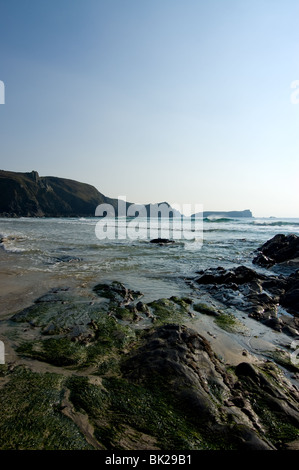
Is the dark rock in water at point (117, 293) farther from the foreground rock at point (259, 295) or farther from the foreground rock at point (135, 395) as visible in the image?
the foreground rock at point (259, 295)

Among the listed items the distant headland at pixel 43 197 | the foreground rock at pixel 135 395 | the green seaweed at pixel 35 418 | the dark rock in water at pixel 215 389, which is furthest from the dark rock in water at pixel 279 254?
the distant headland at pixel 43 197

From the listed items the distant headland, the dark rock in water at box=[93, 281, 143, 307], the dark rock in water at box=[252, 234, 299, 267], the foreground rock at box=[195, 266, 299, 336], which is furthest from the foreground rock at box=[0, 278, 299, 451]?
the distant headland

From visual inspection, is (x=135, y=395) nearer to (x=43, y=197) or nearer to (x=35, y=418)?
(x=35, y=418)

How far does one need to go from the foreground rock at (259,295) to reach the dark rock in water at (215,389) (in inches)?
112

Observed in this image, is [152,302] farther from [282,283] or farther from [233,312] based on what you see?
[282,283]

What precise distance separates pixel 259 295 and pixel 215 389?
5897 millimetres

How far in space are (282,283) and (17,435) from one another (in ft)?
33.1

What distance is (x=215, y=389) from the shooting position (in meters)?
3.24

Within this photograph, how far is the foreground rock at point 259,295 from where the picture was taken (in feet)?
21.4

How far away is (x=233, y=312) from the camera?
23.4 ft

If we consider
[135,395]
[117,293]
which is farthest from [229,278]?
[135,395]

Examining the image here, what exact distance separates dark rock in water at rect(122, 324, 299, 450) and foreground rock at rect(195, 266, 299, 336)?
2855 millimetres

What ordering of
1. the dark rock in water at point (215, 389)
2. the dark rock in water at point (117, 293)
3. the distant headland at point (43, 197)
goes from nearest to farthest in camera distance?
the dark rock in water at point (215, 389) < the dark rock in water at point (117, 293) < the distant headland at point (43, 197)
